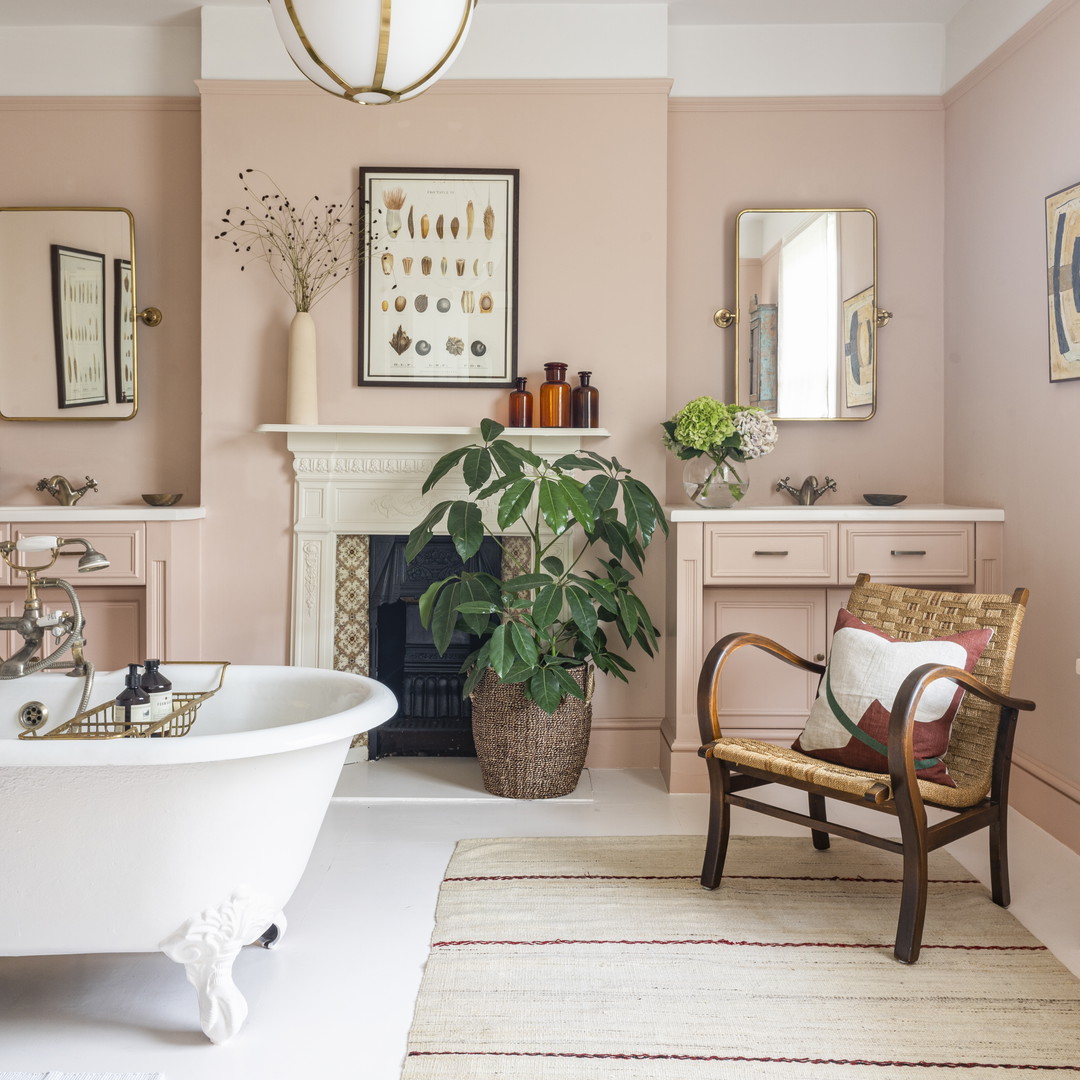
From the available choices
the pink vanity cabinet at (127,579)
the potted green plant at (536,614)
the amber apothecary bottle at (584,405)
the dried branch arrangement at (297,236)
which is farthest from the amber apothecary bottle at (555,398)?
the pink vanity cabinet at (127,579)

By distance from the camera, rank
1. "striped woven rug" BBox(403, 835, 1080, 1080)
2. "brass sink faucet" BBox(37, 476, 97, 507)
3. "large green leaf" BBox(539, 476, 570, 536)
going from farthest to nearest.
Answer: "brass sink faucet" BBox(37, 476, 97, 507)
"large green leaf" BBox(539, 476, 570, 536)
"striped woven rug" BBox(403, 835, 1080, 1080)

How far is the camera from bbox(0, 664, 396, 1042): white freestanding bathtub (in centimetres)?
166

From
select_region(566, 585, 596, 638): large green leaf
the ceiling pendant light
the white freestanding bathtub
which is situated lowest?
the white freestanding bathtub

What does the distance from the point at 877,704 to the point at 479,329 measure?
6.63 feet

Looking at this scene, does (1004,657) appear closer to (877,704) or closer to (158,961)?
(877,704)

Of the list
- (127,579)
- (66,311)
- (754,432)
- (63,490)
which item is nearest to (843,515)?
(754,432)

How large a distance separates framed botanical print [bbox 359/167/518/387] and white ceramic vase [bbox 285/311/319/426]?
198mm

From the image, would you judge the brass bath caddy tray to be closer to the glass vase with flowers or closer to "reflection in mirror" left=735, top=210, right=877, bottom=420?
the glass vase with flowers

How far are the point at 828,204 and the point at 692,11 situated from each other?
910 millimetres

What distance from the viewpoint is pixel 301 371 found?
3359 mm

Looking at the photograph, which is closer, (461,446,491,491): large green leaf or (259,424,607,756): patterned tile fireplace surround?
(461,446,491,491): large green leaf

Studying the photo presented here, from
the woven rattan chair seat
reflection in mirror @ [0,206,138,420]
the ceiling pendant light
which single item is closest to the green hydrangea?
the woven rattan chair seat

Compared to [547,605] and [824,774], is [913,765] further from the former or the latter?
[547,605]

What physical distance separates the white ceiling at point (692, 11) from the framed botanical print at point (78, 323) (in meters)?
0.87
